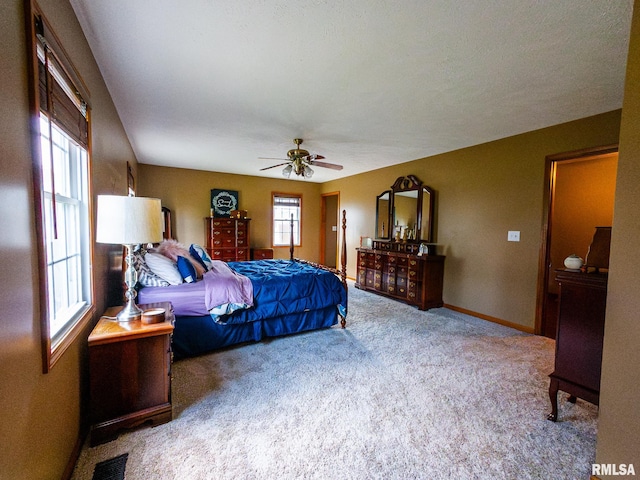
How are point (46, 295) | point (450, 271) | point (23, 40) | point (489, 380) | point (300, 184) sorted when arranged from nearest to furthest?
point (23, 40)
point (46, 295)
point (489, 380)
point (450, 271)
point (300, 184)

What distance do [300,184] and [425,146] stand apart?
12.6 ft

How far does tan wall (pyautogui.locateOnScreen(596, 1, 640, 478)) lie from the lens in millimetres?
1226

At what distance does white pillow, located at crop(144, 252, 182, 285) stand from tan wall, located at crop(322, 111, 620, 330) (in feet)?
12.9

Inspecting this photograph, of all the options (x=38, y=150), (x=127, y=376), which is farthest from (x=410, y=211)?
(x=38, y=150)

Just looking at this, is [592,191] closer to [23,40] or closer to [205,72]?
[205,72]

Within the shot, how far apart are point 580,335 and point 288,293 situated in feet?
8.00

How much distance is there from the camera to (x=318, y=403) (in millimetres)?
1990

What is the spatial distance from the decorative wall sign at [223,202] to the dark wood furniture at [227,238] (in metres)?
0.40

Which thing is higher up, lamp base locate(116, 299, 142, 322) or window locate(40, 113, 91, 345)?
window locate(40, 113, 91, 345)

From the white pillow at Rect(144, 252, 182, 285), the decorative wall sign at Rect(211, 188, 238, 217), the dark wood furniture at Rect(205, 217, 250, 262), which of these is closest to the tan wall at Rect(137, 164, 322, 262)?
the decorative wall sign at Rect(211, 188, 238, 217)

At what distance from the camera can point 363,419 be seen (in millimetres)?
1835

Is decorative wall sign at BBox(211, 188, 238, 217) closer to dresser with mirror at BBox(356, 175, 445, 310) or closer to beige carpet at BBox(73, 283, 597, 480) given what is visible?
dresser with mirror at BBox(356, 175, 445, 310)

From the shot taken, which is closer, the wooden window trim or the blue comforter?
the wooden window trim

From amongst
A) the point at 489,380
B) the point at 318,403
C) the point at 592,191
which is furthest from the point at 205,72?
the point at 592,191
